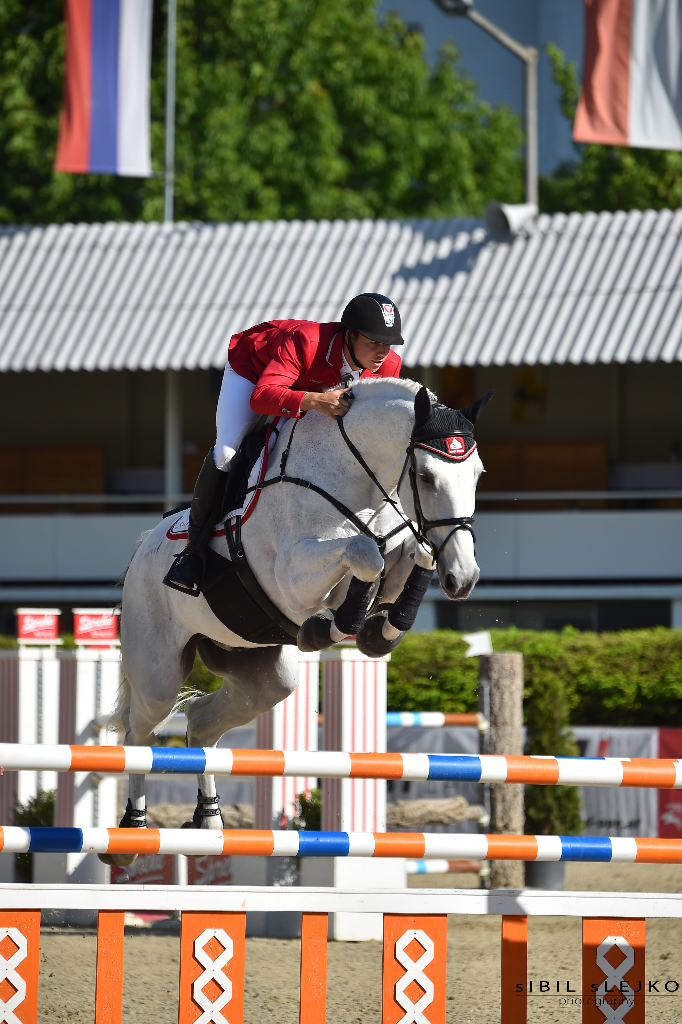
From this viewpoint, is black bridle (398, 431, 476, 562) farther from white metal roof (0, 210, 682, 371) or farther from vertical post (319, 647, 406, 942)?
white metal roof (0, 210, 682, 371)

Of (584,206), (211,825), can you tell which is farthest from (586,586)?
(584,206)

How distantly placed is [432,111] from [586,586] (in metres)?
13.5

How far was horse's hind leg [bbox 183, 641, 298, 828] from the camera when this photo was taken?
4.72 m

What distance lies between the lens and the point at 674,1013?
4.25m

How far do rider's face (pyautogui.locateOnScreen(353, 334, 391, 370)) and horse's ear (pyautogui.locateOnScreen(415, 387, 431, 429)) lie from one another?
0.41 meters

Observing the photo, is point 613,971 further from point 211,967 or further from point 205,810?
point 205,810

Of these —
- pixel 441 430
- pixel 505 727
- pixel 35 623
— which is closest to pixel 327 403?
pixel 441 430

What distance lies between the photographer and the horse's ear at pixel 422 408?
12.3ft

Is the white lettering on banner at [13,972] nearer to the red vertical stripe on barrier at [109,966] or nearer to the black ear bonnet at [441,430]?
the red vertical stripe on barrier at [109,966]

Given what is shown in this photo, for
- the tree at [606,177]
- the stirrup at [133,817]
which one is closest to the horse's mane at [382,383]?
the stirrup at [133,817]

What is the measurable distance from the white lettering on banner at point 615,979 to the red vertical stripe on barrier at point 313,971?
0.77m

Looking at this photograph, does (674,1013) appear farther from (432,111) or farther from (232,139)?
(432,111)

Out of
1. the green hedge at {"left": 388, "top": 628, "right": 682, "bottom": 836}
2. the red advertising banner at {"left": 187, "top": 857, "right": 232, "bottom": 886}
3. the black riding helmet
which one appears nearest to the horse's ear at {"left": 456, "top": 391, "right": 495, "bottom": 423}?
the black riding helmet

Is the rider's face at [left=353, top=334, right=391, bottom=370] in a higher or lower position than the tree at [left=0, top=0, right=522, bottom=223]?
lower
